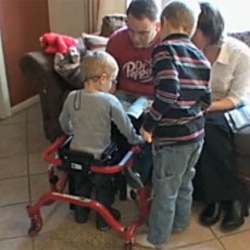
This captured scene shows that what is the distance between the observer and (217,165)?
2.29 meters

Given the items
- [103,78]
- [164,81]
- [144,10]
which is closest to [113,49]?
[144,10]

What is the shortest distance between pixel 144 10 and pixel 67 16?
158 centimetres

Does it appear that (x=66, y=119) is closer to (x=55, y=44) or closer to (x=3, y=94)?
(x=55, y=44)

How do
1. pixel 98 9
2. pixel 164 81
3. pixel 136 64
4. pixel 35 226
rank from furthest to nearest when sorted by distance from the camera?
pixel 98 9, pixel 136 64, pixel 35 226, pixel 164 81

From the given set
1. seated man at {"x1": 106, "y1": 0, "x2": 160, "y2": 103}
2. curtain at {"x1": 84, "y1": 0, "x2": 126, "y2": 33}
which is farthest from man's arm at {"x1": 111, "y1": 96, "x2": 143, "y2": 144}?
curtain at {"x1": 84, "y1": 0, "x2": 126, "y2": 33}

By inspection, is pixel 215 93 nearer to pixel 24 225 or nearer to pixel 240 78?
pixel 240 78

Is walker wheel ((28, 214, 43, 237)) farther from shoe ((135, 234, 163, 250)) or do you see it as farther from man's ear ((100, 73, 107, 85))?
man's ear ((100, 73, 107, 85))

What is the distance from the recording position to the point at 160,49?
176 centimetres

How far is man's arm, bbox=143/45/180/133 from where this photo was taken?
174cm

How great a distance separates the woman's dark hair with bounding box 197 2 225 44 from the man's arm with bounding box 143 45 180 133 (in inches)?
18.4

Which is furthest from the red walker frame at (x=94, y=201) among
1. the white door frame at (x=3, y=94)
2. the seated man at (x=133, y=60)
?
the white door frame at (x=3, y=94)

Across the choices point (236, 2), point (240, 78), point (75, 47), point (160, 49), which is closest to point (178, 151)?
point (160, 49)

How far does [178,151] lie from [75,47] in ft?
3.81

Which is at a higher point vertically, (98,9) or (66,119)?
(98,9)
